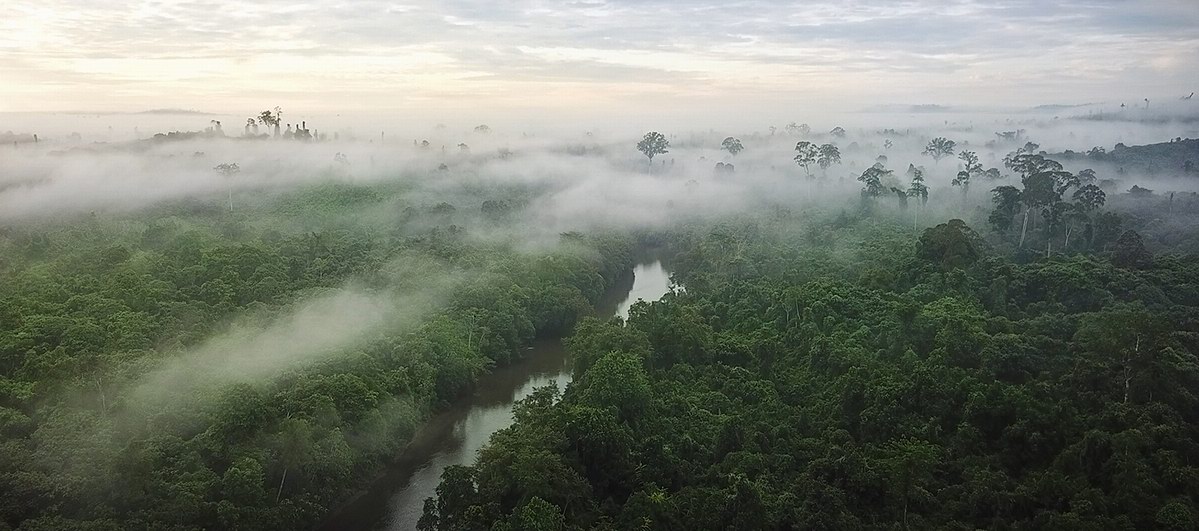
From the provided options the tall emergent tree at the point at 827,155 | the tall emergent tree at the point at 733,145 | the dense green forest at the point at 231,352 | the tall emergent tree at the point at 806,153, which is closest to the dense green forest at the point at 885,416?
the dense green forest at the point at 231,352

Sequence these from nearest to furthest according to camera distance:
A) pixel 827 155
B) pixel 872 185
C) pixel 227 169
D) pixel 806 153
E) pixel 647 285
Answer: pixel 647 285, pixel 872 185, pixel 227 169, pixel 806 153, pixel 827 155

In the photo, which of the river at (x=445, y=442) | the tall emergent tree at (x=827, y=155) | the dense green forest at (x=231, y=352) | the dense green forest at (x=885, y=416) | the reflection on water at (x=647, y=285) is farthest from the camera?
the tall emergent tree at (x=827, y=155)

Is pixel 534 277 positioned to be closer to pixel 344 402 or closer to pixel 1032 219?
pixel 344 402

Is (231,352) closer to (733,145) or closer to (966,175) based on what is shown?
(966,175)

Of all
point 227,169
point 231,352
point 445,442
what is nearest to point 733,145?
point 227,169

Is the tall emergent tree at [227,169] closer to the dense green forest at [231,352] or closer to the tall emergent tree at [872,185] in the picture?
the dense green forest at [231,352]

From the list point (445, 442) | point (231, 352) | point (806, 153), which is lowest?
point (445, 442)

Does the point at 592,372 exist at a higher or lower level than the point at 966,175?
lower
